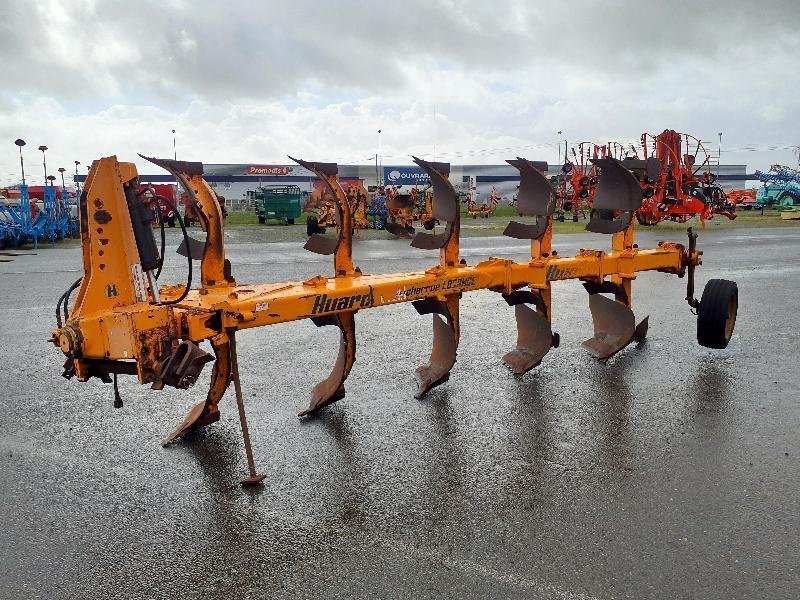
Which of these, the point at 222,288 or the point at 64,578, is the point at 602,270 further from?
the point at 64,578

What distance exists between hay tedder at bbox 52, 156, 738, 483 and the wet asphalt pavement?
333 mm

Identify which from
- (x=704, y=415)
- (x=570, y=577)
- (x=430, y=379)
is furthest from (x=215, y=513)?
(x=704, y=415)

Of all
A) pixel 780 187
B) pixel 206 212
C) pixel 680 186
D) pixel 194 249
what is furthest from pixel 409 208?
pixel 780 187

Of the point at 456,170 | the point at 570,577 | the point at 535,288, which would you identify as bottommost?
the point at 570,577

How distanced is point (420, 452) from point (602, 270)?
2965mm

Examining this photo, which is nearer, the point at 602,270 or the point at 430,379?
the point at 430,379

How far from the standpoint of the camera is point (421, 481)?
381 centimetres

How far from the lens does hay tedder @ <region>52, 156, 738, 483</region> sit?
3529 mm

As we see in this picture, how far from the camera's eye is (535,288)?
5.85 m

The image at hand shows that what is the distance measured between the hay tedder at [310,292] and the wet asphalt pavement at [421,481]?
33 cm

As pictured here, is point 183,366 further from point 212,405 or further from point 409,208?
point 409,208

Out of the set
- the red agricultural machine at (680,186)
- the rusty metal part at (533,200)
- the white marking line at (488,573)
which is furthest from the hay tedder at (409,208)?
the white marking line at (488,573)

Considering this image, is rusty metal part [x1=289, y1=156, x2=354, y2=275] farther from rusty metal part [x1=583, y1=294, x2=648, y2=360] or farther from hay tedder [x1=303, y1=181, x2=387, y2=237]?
hay tedder [x1=303, y1=181, x2=387, y2=237]

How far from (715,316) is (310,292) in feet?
13.6
